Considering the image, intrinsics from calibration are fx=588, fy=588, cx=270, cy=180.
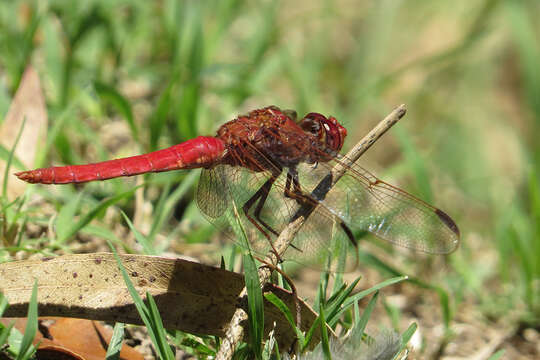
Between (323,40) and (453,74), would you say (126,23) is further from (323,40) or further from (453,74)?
(453,74)

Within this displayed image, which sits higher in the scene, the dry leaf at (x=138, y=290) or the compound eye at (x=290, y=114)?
the compound eye at (x=290, y=114)

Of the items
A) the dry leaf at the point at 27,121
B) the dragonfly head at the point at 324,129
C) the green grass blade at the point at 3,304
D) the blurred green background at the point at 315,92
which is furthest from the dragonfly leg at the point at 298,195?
the dry leaf at the point at 27,121

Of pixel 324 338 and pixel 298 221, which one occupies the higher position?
pixel 298 221

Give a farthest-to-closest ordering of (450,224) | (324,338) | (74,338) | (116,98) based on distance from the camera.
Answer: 1. (116,98)
2. (450,224)
3. (74,338)
4. (324,338)

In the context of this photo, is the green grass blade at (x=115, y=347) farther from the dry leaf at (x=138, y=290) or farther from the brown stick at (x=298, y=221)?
the brown stick at (x=298, y=221)

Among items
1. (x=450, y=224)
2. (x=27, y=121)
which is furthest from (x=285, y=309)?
(x=27, y=121)

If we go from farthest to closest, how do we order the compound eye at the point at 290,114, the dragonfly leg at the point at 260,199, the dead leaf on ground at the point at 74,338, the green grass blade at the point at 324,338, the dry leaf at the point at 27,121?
the dry leaf at the point at 27,121, the compound eye at the point at 290,114, the dragonfly leg at the point at 260,199, the dead leaf on ground at the point at 74,338, the green grass blade at the point at 324,338

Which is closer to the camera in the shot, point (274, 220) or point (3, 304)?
point (3, 304)

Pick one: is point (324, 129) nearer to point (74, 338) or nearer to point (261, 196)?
point (261, 196)

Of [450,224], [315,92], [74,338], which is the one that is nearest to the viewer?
[74,338]
